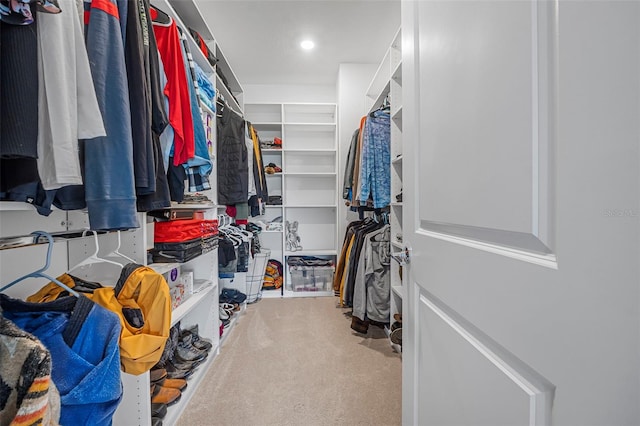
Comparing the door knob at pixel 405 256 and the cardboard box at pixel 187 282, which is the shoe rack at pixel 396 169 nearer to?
the door knob at pixel 405 256

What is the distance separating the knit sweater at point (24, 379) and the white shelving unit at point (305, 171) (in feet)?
9.83

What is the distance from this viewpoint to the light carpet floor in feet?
4.75

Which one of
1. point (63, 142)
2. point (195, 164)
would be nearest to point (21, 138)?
point (63, 142)

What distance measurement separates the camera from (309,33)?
2504 mm

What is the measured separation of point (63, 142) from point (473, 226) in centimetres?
92

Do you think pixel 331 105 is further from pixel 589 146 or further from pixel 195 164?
pixel 589 146

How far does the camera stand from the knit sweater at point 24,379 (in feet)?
1.69

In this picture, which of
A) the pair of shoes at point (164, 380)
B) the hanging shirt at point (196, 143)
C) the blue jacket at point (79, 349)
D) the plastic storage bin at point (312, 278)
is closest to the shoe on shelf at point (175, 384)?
the pair of shoes at point (164, 380)

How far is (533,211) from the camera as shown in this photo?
47 centimetres

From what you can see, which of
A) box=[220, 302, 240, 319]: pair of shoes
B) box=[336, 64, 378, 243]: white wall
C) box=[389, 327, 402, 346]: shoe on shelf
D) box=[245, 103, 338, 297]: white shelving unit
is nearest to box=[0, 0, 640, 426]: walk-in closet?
box=[389, 327, 402, 346]: shoe on shelf

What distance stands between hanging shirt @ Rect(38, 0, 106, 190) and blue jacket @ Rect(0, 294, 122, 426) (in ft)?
1.07

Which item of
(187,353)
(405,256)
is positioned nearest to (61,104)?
(405,256)

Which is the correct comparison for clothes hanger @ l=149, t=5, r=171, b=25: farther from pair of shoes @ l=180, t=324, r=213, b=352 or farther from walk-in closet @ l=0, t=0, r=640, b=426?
pair of shoes @ l=180, t=324, r=213, b=352

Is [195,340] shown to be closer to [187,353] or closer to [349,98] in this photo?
[187,353]
